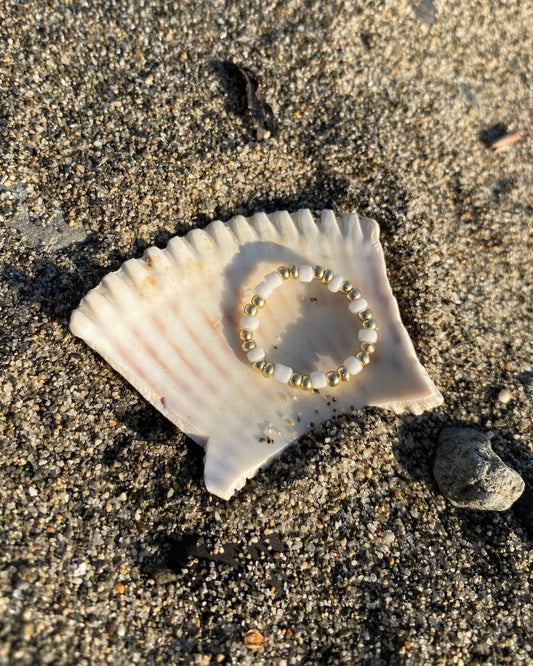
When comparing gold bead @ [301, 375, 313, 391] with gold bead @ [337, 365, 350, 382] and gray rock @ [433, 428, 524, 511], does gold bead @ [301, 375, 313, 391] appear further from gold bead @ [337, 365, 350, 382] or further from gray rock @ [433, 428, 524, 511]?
gray rock @ [433, 428, 524, 511]

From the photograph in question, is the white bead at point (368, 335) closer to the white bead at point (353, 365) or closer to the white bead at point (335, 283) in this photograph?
the white bead at point (353, 365)

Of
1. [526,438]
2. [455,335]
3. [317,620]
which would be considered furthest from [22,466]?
[526,438]

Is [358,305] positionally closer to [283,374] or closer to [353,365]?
[353,365]

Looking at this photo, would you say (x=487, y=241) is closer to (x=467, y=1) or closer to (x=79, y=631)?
(x=467, y=1)

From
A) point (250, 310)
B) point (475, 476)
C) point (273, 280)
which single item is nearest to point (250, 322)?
point (250, 310)

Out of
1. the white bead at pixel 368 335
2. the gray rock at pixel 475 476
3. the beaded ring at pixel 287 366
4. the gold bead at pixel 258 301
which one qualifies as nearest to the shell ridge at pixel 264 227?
the beaded ring at pixel 287 366

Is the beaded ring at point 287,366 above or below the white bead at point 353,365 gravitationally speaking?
above
